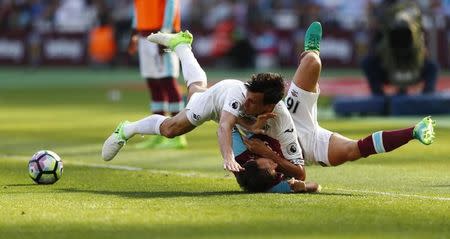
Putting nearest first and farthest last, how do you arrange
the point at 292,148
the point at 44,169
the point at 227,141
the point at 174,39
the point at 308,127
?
the point at 227,141, the point at 292,148, the point at 308,127, the point at 44,169, the point at 174,39

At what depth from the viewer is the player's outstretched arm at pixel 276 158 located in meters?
10.5

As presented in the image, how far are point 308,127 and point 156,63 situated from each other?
495 cm

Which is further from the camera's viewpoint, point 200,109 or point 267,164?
point 200,109

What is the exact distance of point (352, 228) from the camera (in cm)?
831

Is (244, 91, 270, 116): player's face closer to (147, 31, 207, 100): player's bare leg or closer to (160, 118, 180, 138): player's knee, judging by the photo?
(160, 118, 180, 138): player's knee

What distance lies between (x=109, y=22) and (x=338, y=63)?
7.50 meters

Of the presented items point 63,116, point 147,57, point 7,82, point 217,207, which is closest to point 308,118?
point 217,207

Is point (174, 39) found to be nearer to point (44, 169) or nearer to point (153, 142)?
point (44, 169)

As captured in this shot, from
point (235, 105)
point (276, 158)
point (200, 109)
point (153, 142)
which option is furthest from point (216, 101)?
point (153, 142)

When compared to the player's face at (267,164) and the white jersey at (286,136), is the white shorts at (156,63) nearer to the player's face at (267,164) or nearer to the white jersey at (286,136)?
the white jersey at (286,136)

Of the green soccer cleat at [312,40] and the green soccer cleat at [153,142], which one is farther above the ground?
the green soccer cleat at [312,40]

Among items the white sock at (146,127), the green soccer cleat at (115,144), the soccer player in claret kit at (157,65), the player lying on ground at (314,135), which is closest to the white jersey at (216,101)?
the player lying on ground at (314,135)

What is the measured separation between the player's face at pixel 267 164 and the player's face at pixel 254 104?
15.5 inches

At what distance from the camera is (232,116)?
408 inches
